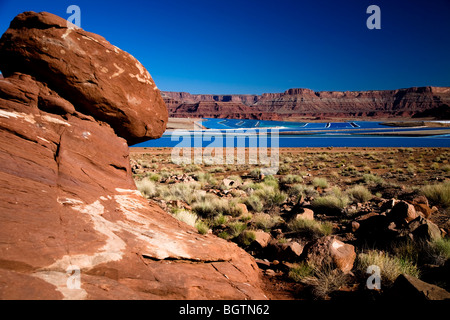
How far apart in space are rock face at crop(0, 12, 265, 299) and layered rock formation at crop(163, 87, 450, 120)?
13588 centimetres

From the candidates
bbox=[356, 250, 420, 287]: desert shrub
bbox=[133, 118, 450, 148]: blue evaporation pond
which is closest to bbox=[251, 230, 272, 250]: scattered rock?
bbox=[356, 250, 420, 287]: desert shrub

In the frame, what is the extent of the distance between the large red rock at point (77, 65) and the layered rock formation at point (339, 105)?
444 ft

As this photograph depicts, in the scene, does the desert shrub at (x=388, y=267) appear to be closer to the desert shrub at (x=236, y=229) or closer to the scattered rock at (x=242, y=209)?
the desert shrub at (x=236, y=229)

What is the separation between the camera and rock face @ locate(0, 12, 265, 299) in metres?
2.63

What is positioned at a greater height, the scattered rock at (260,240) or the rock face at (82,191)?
the rock face at (82,191)

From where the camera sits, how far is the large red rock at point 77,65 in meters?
4.63

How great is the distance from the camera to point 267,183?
44.2 ft

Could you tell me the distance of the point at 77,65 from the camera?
4.79 metres

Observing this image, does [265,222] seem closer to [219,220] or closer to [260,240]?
[219,220]

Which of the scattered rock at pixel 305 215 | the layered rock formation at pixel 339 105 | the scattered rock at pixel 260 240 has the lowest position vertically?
the scattered rock at pixel 260 240

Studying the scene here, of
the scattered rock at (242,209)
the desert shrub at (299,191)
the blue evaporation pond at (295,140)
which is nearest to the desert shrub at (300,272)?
the scattered rock at (242,209)

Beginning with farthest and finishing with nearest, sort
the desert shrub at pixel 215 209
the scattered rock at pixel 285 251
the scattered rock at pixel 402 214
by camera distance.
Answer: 1. the desert shrub at pixel 215 209
2. the scattered rock at pixel 402 214
3. the scattered rock at pixel 285 251

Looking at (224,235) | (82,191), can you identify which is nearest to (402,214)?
(224,235)

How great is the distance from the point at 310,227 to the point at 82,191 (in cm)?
557
